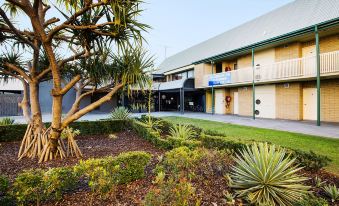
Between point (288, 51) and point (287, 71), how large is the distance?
2206 mm

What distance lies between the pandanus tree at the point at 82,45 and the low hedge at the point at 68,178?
204 cm

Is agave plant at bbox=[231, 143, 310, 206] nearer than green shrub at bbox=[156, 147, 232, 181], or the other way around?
agave plant at bbox=[231, 143, 310, 206]

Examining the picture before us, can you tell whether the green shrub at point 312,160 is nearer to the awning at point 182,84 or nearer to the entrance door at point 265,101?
the entrance door at point 265,101

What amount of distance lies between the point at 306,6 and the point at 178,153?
59.5 feet

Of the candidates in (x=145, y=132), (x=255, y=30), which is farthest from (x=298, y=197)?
(x=255, y=30)

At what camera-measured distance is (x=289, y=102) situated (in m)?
15.4

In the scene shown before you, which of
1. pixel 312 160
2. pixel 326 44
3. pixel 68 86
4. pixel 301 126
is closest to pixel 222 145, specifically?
pixel 312 160

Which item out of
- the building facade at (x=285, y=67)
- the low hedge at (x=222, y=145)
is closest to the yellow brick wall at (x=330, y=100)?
the building facade at (x=285, y=67)

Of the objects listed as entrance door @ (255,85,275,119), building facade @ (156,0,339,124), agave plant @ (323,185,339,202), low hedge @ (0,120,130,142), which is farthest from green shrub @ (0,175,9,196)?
entrance door @ (255,85,275,119)

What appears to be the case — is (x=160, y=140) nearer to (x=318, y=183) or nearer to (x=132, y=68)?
(x=132, y=68)

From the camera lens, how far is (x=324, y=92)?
45.0 feet

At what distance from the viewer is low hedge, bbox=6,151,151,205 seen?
3.08m

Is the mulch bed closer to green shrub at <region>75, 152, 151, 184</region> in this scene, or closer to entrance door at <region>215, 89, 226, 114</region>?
green shrub at <region>75, 152, 151, 184</region>

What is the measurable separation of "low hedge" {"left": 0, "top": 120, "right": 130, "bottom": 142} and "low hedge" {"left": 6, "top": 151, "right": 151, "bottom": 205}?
691cm
